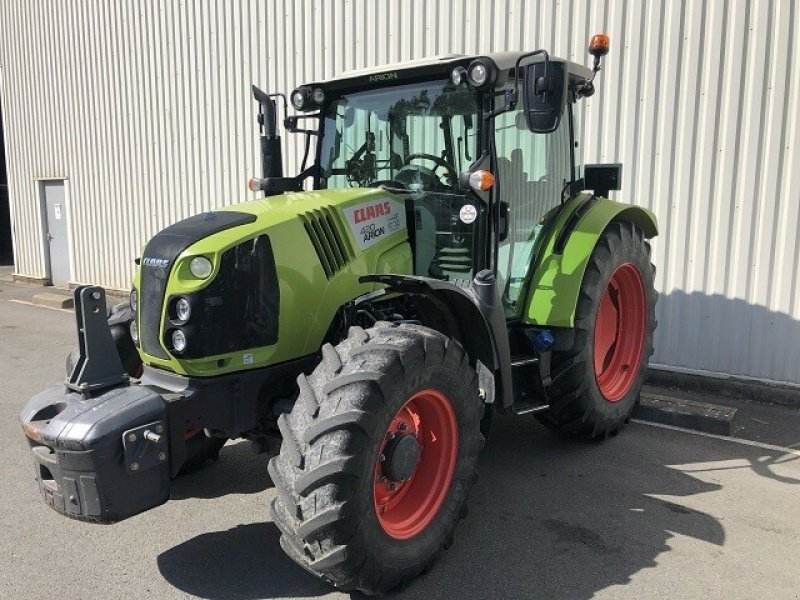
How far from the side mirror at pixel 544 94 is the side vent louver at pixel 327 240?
1.13 meters

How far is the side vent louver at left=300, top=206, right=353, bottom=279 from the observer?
3.45 m

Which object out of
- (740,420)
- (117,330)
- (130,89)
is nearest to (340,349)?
(117,330)

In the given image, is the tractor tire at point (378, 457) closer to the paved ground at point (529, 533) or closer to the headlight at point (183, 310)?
the paved ground at point (529, 533)

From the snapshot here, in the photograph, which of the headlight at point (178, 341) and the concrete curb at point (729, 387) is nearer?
the headlight at point (178, 341)

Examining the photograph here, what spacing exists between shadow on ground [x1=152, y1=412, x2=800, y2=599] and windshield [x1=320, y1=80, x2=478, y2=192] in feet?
6.26

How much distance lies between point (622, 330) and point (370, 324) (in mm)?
2474

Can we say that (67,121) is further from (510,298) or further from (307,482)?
(307,482)

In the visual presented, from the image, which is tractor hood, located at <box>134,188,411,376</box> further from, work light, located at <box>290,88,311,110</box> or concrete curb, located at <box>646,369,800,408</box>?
concrete curb, located at <box>646,369,800,408</box>

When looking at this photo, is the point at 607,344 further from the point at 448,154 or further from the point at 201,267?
the point at 201,267

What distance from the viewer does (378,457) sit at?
9.52 ft

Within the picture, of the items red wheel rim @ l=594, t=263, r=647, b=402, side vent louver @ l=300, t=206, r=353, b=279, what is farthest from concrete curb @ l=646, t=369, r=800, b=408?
side vent louver @ l=300, t=206, r=353, b=279

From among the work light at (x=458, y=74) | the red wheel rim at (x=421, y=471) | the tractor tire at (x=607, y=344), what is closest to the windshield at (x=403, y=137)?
the work light at (x=458, y=74)

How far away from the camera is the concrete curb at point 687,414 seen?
16.9ft

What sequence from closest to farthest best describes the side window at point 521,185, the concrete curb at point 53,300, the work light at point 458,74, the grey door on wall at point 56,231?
the work light at point 458,74 → the side window at point 521,185 → the concrete curb at point 53,300 → the grey door on wall at point 56,231
